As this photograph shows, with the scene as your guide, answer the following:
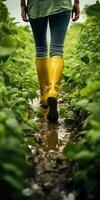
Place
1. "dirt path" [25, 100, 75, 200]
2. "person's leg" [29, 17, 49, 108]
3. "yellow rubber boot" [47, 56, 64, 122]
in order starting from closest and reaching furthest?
"dirt path" [25, 100, 75, 200] → "yellow rubber boot" [47, 56, 64, 122] → "person's leg" [29, 17, 49, 108]

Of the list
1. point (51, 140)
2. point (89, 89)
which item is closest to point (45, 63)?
point (51, 140)

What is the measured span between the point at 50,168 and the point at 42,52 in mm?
2684

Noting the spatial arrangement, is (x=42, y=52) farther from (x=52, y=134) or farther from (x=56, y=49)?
(x=52, y=134)

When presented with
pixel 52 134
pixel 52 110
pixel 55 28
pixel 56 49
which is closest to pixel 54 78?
pixel 56 49

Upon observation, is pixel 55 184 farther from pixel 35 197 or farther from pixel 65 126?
pixel 65 126

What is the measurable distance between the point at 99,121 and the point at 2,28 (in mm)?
1263

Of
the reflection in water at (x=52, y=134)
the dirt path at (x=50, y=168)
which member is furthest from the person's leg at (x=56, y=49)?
the dirt path at (x=50, y=168)

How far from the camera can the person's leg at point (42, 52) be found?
5.66 m

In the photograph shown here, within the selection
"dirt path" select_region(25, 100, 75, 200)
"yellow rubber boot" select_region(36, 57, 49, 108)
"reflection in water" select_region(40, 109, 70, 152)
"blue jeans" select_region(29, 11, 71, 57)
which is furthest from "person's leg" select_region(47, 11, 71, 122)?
"dirt path" select_region(25, 100, 75, 200)

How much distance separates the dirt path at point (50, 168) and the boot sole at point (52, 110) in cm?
35

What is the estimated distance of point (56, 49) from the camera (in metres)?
5.52

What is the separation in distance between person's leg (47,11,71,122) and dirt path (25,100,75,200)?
560 mm

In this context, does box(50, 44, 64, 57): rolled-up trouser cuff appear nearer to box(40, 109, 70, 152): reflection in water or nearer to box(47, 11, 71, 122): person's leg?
box(47, 11, 71, 122): person's leg

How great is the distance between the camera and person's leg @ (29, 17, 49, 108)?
5660 mm
